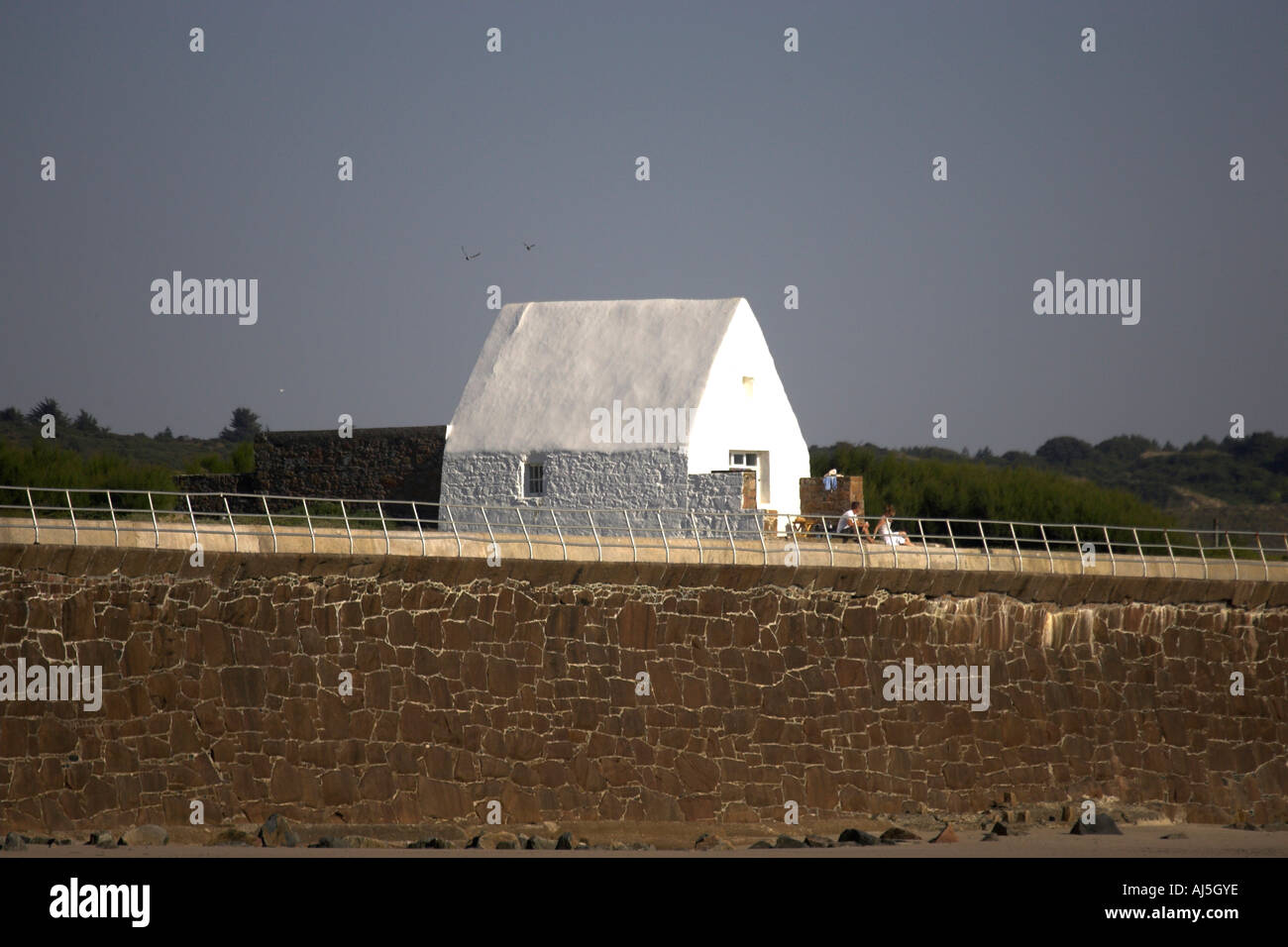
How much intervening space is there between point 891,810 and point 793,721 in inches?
71.9

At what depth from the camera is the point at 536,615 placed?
63.1 feet

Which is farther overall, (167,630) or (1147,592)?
(1147,592)

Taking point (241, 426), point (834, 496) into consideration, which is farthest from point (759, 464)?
point (241, 426)

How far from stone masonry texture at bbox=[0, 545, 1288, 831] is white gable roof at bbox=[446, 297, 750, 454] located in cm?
782

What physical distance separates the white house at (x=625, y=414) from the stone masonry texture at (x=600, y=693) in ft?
20.0

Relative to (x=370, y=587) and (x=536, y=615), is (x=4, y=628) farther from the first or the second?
(x=536, y=615)

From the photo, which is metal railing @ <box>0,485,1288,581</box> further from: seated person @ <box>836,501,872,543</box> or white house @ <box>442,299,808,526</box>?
white house @ <box>442,299,808,526</box>

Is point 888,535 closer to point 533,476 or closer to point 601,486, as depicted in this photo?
point 601,486

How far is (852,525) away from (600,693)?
20.6ft

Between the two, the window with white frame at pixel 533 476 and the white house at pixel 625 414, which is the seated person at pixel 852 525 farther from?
the window with white frame at pixel 533 476

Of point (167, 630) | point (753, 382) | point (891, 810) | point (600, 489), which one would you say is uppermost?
point (753, 382)

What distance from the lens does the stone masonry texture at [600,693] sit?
1734 centimetres

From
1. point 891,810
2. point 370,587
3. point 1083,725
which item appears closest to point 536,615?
point 370,587
